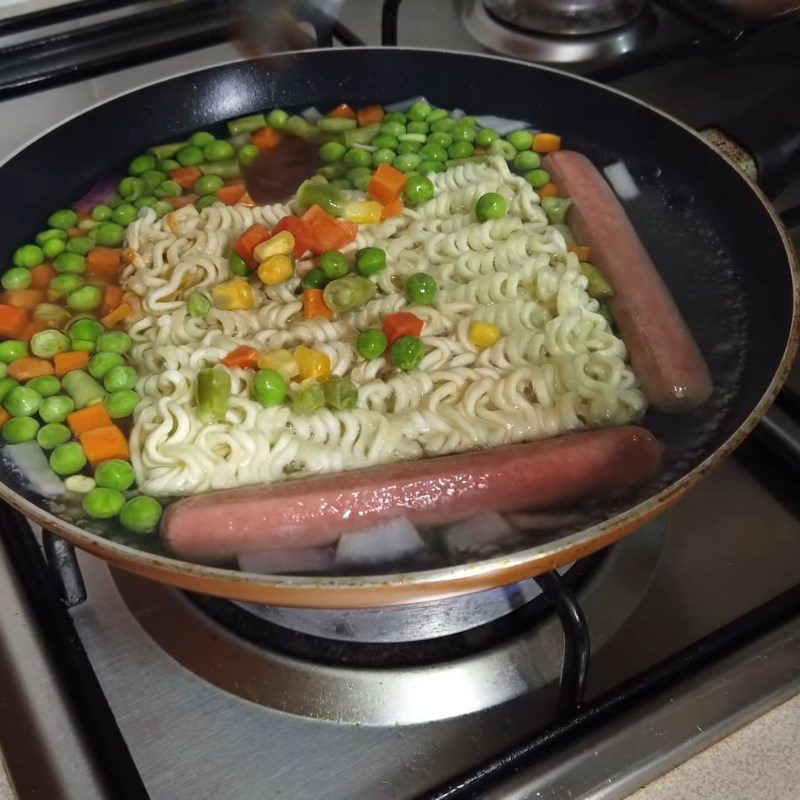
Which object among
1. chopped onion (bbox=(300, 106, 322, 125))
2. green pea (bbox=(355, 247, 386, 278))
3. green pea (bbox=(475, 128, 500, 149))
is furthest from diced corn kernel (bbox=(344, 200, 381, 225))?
chopped onion (bbox=(300, 106, 322, 125))

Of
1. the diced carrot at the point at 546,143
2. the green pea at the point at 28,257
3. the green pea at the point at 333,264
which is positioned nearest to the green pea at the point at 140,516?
the green pea at the point at 333,264

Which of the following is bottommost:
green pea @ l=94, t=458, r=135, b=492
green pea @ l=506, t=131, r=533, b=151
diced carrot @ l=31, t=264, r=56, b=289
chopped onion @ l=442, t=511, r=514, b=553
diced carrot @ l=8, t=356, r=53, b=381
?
chopped onion @ l=442, t=511, r=514, b=553

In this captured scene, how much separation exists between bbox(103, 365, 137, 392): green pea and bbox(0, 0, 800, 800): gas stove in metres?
0.41

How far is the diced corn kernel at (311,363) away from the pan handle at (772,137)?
4.72 ft

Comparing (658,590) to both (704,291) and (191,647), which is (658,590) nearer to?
(704,291)

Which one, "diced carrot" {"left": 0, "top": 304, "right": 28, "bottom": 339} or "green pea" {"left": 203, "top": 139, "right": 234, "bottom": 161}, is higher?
"green pea" {"left": 203, "top": 139, "right": 234, "bottom": 161}

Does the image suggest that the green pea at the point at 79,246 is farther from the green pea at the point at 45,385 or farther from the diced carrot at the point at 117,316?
the green pea at the point at 45,385

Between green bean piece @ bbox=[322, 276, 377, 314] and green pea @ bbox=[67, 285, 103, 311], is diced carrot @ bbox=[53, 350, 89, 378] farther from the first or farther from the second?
green bean piece @ bbox=[322, 276, 377, 314]

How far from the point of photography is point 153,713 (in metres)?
1.80

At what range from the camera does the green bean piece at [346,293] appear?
88.6 inches

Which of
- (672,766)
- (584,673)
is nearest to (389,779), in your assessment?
(584,673)

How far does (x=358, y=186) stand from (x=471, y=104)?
2.12 feet

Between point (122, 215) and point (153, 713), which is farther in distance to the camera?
point (122, 215)

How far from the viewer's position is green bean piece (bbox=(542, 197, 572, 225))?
8.38 feet
